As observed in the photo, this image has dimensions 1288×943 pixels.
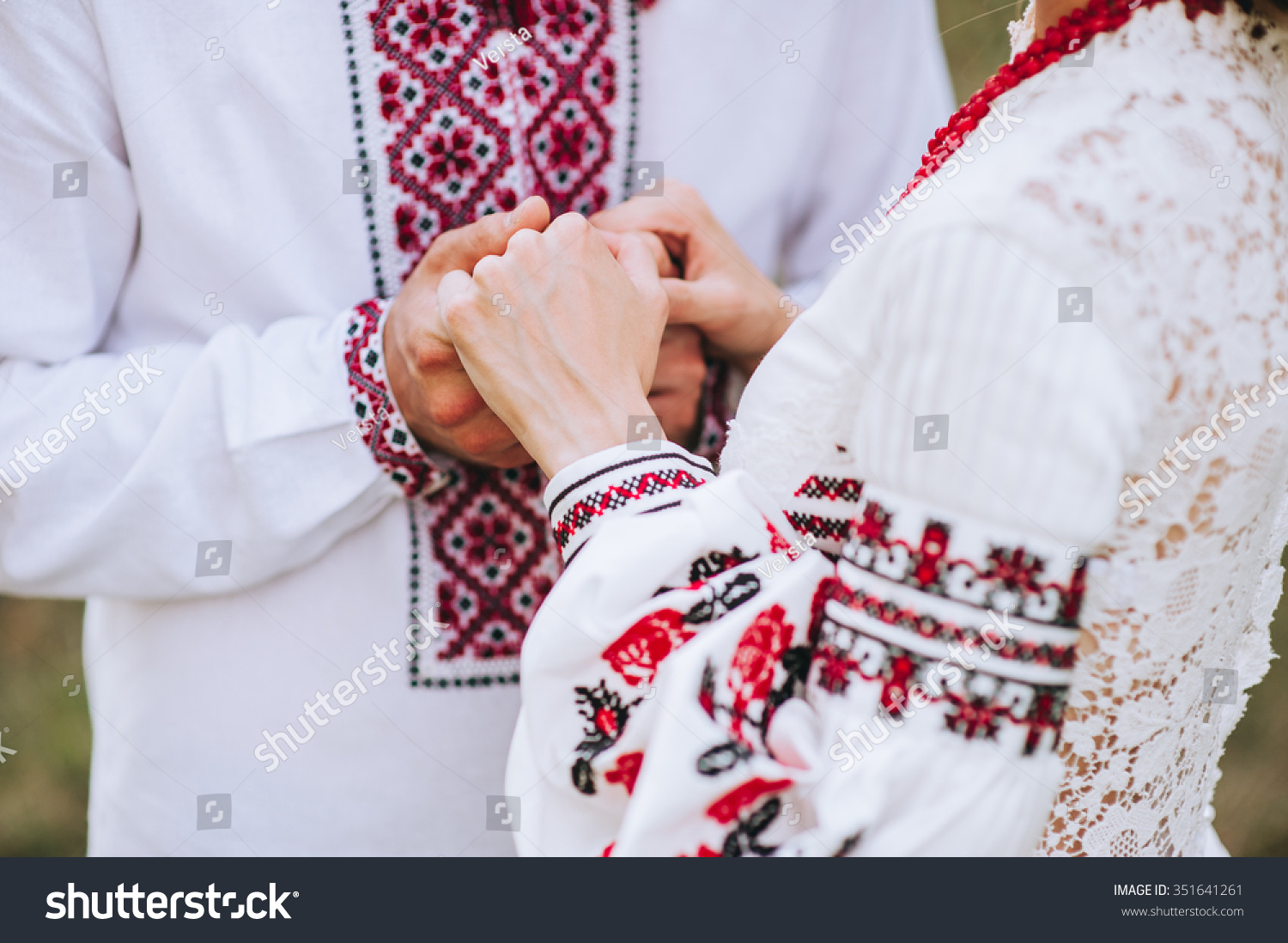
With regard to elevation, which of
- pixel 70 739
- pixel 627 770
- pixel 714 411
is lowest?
pixel 70 739

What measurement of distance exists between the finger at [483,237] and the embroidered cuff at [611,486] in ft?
0.80

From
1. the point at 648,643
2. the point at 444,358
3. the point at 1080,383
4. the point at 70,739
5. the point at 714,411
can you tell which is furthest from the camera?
the point at 70,739

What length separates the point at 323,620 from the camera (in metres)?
1.06

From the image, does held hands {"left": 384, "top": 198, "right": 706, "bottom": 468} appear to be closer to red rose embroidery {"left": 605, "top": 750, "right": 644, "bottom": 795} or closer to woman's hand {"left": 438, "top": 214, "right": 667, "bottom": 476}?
woman's hand {"left": 438, "top": 214, "right": 667, "bottom": 476}

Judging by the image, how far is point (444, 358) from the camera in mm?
896

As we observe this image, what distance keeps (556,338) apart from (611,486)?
0.51ft

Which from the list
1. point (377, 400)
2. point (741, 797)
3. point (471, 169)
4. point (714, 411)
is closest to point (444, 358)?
point (377, 400)

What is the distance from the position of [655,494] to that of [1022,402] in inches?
10.2

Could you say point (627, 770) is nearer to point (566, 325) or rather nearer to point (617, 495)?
point (617, 495)

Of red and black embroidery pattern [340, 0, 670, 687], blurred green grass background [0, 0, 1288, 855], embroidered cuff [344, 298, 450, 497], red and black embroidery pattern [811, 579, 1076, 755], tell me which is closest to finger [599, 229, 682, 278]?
red and black embroidery pattern [340, 0, 670, 687]

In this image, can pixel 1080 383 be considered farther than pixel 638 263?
No

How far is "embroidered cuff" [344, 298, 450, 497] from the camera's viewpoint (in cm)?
96
